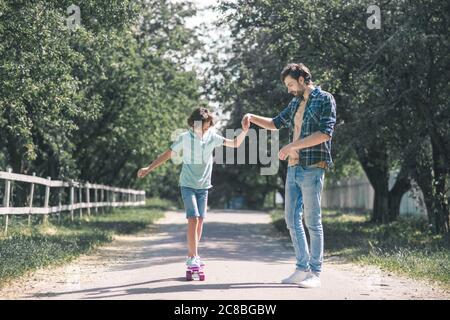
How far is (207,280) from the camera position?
9281 millimetres

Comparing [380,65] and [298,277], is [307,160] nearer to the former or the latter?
[298,277]

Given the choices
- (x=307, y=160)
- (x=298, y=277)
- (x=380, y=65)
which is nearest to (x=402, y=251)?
(x=298, y=277)

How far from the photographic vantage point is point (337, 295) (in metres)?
7.97

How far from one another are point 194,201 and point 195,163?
1.42 ft

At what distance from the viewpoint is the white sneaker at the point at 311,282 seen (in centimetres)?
844

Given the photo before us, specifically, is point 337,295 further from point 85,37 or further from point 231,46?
point 231,46

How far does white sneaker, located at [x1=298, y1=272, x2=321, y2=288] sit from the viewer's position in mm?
8438

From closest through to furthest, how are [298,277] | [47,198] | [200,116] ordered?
[298,277], [200,116], [47,198]

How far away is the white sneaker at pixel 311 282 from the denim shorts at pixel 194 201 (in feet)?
4.90

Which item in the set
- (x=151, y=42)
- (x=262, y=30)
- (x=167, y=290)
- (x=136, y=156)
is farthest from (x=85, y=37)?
(x=136, y=156)

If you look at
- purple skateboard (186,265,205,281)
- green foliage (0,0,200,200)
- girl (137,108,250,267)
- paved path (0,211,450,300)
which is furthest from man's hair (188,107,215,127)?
green foliage (0,0,200,200)

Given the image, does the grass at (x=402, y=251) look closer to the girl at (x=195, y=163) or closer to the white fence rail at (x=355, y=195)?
the girl at (x=195, y=163)

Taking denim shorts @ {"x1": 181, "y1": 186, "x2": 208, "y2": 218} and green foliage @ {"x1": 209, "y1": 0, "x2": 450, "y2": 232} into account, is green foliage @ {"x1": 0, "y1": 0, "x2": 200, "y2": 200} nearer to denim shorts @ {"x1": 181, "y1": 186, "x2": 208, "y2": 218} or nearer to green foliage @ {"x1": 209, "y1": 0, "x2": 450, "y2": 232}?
green foliage @ {"x1": 209, "y1": 0, "x2": 450, "y2": 232}
